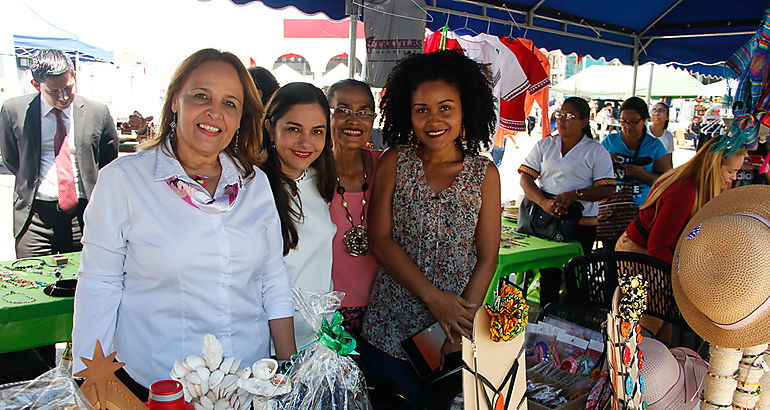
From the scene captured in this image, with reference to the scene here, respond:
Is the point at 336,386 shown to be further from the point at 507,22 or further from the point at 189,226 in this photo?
the point at 507,22

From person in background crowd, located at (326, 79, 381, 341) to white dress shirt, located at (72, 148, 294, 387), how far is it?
2.00ft

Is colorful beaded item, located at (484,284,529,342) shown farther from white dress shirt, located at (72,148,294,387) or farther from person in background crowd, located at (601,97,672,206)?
person in background crowd, located at (601,97,672,206)

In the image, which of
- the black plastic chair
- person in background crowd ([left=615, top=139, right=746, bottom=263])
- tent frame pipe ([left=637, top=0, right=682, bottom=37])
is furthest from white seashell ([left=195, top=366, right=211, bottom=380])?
tent frame pipe ([left=637, top=0, right=682, bottom=37])

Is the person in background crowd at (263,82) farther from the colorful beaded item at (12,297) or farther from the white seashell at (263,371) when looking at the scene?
the white seashell at (263,371)

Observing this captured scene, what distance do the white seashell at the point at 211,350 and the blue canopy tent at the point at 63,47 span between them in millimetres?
7388

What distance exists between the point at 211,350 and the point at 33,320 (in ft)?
6.72


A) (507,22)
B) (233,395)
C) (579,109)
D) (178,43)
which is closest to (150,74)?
(178,43)

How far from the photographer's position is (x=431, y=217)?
1.90m

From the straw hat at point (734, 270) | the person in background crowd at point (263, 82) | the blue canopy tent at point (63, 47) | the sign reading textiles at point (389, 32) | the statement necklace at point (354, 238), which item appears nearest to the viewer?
the straw hat at point (734, 270)

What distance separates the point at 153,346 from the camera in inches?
55.1

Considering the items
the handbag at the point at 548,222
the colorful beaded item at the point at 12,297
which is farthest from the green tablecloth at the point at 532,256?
the colorful beaded item at the point at 12,297

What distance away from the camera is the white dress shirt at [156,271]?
134 centimetres

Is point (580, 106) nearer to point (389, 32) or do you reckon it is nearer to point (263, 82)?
point (389, 32)

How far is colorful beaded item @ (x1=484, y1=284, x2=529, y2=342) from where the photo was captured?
1.03m
